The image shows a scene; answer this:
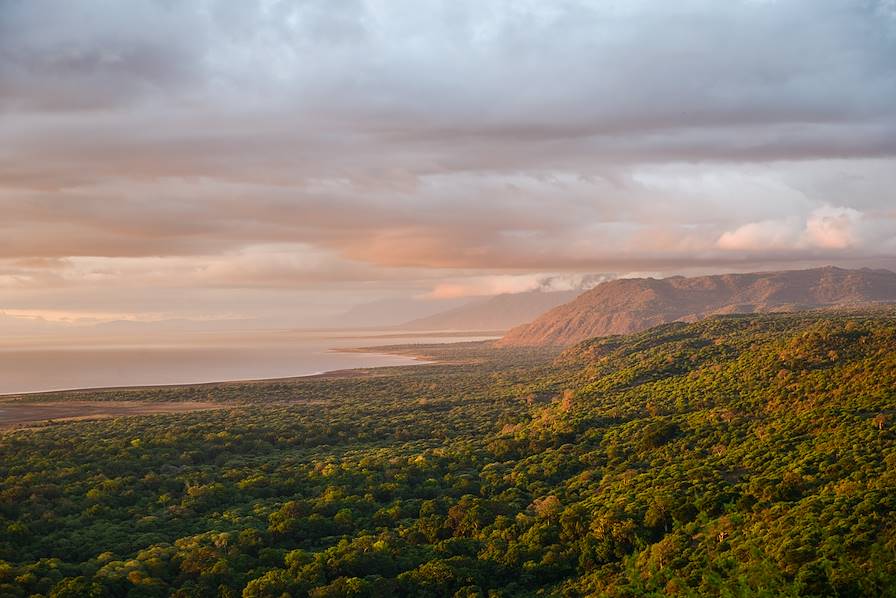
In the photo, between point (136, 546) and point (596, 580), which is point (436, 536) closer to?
point (596, 580)

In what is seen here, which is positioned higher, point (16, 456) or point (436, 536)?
point (16, 456)

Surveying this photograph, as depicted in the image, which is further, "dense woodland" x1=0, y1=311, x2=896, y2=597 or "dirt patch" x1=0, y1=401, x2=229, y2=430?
"dirt patch" x1=0, y1=401, x2=229, y2=430

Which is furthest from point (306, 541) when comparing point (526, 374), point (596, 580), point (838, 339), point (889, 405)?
point (526, 374)

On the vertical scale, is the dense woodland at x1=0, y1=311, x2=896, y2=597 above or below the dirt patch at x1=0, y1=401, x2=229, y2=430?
below

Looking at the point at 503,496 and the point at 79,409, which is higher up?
the point at 79,409

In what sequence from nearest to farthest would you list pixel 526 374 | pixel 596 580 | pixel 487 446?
pixel 596 580 < pixel 487 446 < pixel 526 374

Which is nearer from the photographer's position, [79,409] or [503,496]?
[503,496]
